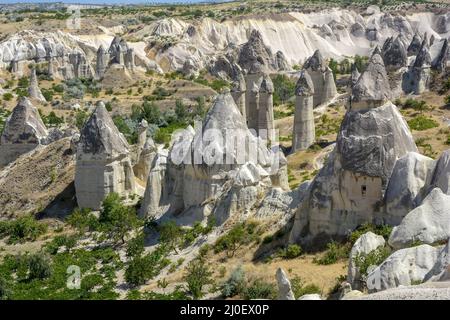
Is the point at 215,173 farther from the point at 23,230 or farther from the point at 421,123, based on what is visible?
the point at 421,123

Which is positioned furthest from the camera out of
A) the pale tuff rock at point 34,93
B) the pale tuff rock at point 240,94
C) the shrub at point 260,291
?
the pale tuff rock at point 34,93

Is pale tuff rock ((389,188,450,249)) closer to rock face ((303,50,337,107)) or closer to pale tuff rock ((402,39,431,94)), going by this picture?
rock face ((303,50,337,107))

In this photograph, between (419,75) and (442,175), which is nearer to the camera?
(442,175)

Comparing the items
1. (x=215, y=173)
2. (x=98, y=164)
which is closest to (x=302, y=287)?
(x=215, y=173)

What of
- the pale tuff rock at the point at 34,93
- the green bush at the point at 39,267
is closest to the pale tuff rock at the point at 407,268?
the green bush at the point at 39,267

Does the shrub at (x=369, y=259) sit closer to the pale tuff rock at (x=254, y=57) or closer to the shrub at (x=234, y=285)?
the shrub at (x=234, y=285)
